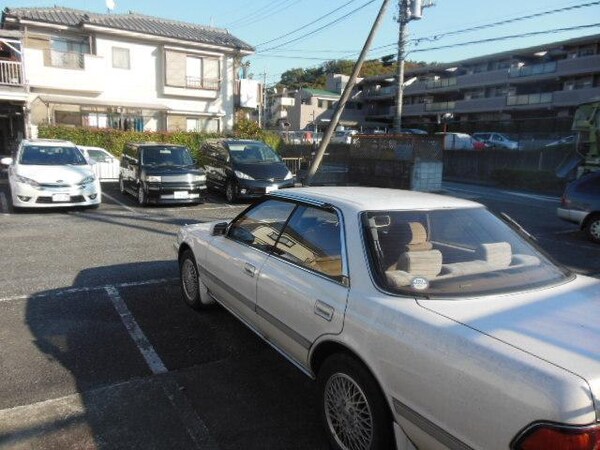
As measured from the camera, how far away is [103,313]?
181 inches

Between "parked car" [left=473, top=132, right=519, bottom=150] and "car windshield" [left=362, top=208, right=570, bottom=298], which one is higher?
"parked car" [left=473, top=132, right=519, bottom=150]

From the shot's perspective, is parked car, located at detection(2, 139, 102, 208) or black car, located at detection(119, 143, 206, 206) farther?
black car, located at detection(119, 143, 206, 206)

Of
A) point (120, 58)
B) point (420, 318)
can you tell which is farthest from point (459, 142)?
point (420, 318)

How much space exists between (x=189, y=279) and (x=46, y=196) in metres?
A: 6.42

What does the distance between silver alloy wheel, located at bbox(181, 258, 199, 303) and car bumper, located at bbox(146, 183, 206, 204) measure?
22.0 ft

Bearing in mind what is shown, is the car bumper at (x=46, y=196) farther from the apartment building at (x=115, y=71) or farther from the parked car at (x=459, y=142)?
the parked car at (x=459, y=142)

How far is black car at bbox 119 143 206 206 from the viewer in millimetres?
11195

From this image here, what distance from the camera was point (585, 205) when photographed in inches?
339

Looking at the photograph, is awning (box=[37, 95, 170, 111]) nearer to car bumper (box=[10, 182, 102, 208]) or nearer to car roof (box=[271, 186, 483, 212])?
car bumper (box=[10, 182, 102, 208])

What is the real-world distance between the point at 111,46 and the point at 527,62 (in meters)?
34.8

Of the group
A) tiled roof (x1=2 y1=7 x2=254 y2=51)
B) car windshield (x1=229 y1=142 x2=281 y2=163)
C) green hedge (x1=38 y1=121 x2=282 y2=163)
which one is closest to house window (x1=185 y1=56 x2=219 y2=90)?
tiled roof (x1=2 y1=7 x2=254 y2=51)

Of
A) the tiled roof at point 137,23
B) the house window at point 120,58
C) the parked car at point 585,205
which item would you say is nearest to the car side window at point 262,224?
the parked car at point 585,205

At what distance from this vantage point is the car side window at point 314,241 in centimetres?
282

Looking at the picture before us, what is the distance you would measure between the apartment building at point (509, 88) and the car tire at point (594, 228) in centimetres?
2564
